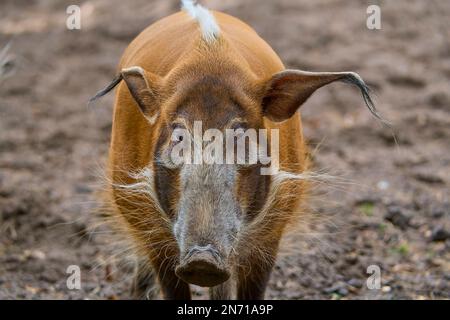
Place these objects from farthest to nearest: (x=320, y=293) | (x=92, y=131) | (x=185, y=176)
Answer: (x=92, y=131), (x=320, y=293), (x=185, y=176)

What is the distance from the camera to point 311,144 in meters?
6.45

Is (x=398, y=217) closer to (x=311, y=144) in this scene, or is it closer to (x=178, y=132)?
(x=311, y=144)

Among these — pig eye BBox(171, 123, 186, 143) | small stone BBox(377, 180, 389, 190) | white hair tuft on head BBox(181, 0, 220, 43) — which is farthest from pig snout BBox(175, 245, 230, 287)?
small stone BBox(377, 180, 389, 190)

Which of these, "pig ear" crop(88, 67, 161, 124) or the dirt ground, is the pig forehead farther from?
the dirt ground

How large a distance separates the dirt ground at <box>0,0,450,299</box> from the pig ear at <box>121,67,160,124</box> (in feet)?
3.18

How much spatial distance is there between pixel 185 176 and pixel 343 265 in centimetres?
201

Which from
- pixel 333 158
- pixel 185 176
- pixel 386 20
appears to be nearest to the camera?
pixel 185 176

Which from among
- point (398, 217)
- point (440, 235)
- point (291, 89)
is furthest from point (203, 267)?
point (398, 217)

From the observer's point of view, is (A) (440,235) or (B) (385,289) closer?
(B) (385,289)

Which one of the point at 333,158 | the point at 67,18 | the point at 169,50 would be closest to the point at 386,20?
the point at 333,158

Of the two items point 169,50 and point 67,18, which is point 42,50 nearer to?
point 67,18

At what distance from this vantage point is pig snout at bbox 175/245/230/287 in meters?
3.08

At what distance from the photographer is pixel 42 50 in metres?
8.27

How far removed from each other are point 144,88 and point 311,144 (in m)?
3.04
